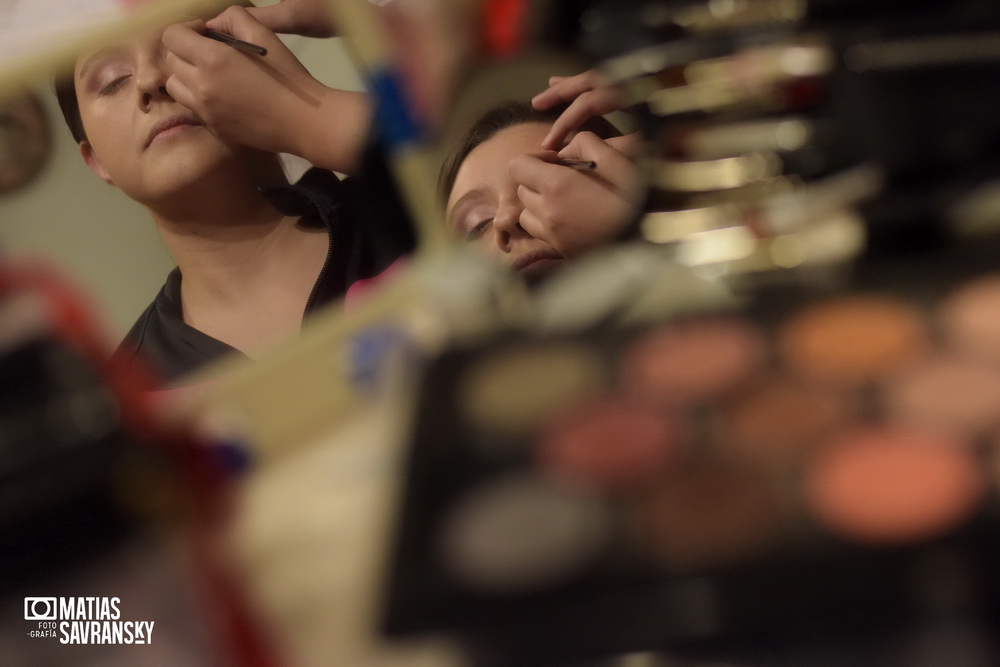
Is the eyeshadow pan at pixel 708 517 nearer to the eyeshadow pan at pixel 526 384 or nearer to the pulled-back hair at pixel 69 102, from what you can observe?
the eyeshadow pan at pixel 526 384

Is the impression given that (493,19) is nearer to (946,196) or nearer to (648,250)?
(648,250)

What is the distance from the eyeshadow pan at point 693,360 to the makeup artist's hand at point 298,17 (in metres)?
0.30

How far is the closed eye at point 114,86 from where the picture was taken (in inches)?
18.5

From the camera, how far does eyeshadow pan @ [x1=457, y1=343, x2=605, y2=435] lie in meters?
0.43

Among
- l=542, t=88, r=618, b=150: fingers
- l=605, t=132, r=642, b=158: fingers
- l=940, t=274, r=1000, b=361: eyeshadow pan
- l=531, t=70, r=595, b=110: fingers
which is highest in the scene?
l=531, t=70, r=595, b=110: fingers

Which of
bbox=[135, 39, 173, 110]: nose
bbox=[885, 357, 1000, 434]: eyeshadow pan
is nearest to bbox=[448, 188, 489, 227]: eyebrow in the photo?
bbox=[135, 39, 173, 110]: nose

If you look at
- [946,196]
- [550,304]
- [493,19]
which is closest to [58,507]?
[550,304]

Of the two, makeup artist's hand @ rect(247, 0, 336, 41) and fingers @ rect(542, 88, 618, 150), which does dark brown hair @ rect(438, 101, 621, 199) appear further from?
makeup artist's hand @ rect(247, 0, 336, 41)

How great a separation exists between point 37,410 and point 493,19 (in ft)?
1.36

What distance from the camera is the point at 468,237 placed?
1.98 feet

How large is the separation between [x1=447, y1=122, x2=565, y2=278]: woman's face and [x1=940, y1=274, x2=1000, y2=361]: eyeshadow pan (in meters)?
0.30

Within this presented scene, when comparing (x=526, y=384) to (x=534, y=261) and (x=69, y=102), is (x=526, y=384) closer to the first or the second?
(x=534, y=261)

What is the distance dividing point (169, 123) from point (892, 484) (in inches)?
18.2

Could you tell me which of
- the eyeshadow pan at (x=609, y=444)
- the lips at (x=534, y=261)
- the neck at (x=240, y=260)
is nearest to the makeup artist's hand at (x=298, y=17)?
the neck at (x=240, y=260)
